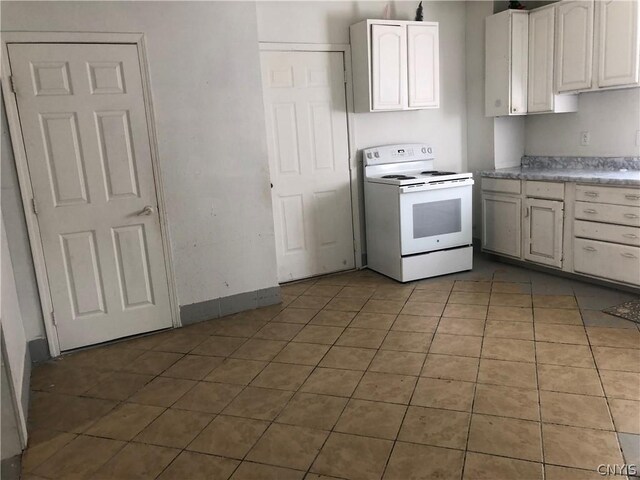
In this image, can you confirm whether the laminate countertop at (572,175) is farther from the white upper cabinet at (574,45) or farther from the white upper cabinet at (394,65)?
the white upper cabinet at (394,65)

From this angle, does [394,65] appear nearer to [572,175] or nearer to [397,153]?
[397,153]

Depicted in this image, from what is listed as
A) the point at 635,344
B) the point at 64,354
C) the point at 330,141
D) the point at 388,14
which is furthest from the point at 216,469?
the point at 388,14

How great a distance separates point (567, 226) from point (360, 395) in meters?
2.59

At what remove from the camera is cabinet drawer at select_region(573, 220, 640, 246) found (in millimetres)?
3676

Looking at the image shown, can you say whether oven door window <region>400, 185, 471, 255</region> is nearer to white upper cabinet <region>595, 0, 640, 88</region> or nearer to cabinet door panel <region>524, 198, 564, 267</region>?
cabinet door panel <region>524, 198, 564, 267</region>

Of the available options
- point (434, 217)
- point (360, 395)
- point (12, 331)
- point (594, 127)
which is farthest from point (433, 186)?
point (12, 331)

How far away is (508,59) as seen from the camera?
4652 millimetres

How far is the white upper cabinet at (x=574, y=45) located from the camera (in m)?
4.09

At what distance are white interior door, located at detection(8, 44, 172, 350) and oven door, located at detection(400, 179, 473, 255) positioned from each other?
2076 mm

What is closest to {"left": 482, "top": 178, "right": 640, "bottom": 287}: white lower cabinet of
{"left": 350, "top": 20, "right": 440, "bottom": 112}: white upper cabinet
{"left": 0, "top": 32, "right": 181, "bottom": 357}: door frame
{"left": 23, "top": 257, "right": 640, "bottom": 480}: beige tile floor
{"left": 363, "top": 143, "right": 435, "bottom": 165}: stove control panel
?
{"left": 23, "top": 257, "right": 640, "bottom": 480}: beige tile floor

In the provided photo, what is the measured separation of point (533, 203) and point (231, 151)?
2.69 meters

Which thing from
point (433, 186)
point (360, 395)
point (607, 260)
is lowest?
point (360, 395)

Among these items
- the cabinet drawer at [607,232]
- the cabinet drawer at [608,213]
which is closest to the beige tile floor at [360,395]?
the cabinet drawer at [607,232]

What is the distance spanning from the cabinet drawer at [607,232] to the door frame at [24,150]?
3.28 meters
